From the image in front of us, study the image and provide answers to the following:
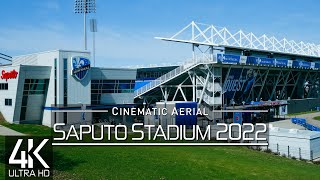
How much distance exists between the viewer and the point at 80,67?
162 ft

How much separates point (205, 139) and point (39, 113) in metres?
23.1

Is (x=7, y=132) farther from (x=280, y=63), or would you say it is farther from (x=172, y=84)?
(x=280, y=63)

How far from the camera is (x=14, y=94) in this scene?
46.8 m

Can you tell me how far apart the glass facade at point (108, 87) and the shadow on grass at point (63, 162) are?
29102 mm

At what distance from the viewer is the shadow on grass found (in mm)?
21191

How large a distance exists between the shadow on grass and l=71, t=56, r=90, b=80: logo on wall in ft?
81.5

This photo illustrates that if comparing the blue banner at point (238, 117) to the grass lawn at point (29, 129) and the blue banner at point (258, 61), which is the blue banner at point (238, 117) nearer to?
the blue banner at point (258, 61)

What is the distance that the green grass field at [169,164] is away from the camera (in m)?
20.9

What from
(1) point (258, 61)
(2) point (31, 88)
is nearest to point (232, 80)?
(1) point (258, 61)

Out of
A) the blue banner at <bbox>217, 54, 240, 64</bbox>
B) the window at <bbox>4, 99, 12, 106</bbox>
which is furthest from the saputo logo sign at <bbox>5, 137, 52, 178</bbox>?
the blue banner at <bbox>217, 54, 240, 64</bbox>

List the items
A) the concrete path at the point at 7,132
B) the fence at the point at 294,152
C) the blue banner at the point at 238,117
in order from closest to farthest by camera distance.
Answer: the fence at the point at 294,152 < the concrete path at the point at 7,132 < the blue banner at the point at 238,117

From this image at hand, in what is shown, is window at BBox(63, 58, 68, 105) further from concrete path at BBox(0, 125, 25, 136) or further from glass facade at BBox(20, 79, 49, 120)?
concrete path at BBox(0, 125, 25, 136)

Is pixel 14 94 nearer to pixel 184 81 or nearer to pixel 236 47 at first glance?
pixel 184 81

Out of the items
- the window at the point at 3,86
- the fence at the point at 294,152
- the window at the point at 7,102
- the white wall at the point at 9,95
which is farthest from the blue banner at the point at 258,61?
the window at the point at 3,86
